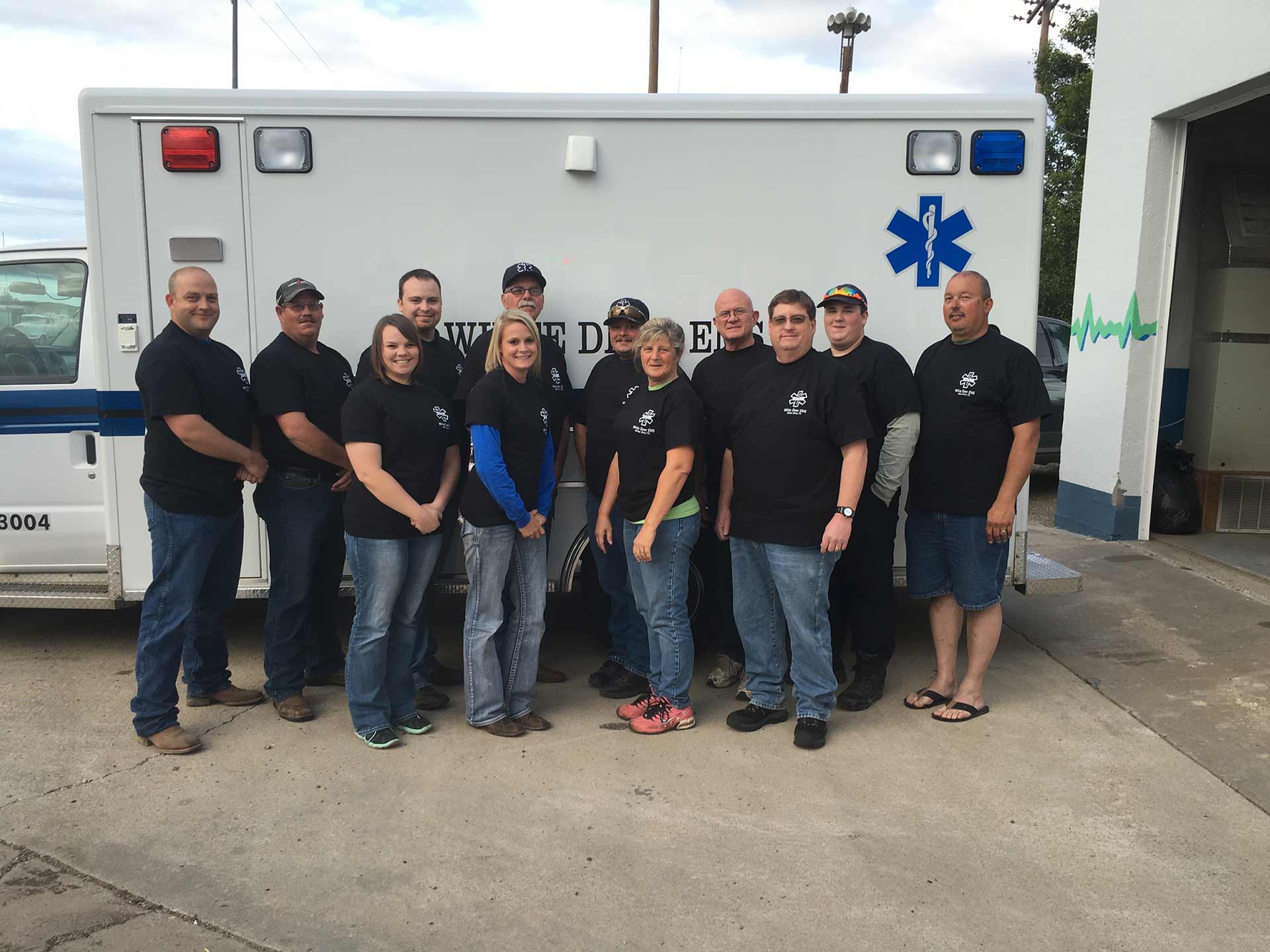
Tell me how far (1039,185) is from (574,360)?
2223 mm

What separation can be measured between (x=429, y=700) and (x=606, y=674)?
2.66 ft

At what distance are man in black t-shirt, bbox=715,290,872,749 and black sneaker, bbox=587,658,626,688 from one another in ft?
2.65

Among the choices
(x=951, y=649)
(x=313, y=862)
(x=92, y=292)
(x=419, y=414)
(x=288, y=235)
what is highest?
(x=288, y=235)

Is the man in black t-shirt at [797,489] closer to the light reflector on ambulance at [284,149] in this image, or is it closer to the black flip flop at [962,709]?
the black flip flop at [962,709]

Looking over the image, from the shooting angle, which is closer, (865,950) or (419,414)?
(865,950)

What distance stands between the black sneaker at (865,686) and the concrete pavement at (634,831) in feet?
0.21

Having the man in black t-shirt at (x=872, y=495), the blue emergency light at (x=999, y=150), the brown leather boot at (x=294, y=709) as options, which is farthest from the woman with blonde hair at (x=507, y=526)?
the blue emergency light at (x=999, y=150)

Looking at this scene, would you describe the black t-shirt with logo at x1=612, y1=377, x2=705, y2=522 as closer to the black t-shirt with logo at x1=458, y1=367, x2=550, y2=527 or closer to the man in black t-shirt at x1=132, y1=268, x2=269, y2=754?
the black t-shirt with logo at x1=458, y1=367, x2=550, y2=527

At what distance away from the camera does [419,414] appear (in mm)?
3680

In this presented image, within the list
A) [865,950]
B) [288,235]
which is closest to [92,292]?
[288,235]

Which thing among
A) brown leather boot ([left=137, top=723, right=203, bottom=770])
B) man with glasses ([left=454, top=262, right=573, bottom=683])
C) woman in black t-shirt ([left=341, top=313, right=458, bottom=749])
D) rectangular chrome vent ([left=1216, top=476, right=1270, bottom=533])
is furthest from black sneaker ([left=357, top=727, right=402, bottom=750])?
rectangular chrome vent ([left=1216, top=476, right=1270, bottom=533])

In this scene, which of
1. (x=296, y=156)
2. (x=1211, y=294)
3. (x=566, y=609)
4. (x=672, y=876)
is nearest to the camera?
(x=672, y=876)

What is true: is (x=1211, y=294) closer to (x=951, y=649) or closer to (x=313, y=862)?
(x=951, y=649)

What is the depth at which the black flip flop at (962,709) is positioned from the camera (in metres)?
4.12
